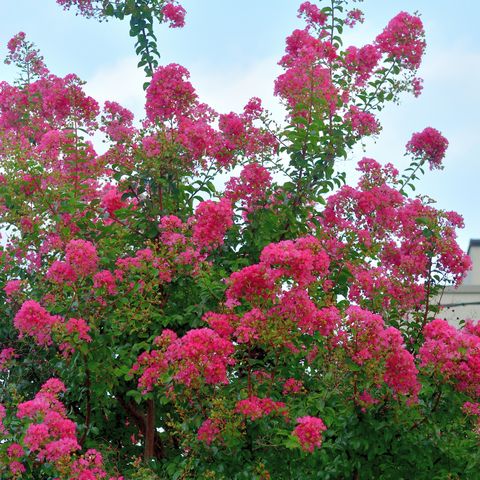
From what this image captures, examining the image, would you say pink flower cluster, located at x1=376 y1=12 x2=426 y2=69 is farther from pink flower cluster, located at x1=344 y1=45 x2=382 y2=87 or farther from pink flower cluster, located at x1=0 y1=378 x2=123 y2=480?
pink flower cluster, located at x1=0 y1=378 x2=123 y2=480

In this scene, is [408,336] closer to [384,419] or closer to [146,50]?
[384,419]

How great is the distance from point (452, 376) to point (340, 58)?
395 cm

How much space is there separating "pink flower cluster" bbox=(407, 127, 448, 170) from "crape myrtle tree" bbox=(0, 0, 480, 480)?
2 centimetres

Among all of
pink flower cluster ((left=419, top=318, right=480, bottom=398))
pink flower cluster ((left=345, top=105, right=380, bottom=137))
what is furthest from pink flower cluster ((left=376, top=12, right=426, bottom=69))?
pink flower cluster ((left=419, top=318, right=480, bottom=398))

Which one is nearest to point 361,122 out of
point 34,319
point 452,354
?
point 452,354

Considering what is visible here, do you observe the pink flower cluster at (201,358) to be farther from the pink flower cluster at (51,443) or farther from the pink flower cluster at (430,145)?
the pink flower cluster at (430,145)

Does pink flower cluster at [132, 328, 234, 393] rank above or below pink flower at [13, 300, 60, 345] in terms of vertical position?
below

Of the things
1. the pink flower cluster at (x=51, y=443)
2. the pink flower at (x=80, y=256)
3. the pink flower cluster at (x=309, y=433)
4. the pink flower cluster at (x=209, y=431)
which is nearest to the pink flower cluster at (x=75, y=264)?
the pink flower at (x=80, y=256)

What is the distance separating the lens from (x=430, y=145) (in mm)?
8289

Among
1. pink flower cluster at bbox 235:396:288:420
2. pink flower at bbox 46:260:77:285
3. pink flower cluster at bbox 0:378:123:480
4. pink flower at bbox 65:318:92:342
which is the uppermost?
pink flower at bbox 46:260:77:285

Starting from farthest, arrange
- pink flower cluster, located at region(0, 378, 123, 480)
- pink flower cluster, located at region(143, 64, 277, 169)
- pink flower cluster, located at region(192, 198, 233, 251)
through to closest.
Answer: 1. pink flower cluster, located at region(143, 64, 277, 169)
2. pink flower cluster, located at region(192, 198, 233, 251)
3. pink flower cluster, located at region(0, 378, 123, 480)

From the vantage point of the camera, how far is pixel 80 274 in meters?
5.80

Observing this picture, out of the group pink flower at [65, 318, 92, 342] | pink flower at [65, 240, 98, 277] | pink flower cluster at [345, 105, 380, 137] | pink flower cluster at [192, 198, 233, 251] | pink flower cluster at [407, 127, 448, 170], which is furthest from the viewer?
pink flower cluster at [407, 127, 448, 170]

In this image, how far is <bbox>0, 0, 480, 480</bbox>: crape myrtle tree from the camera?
502 centimetres
